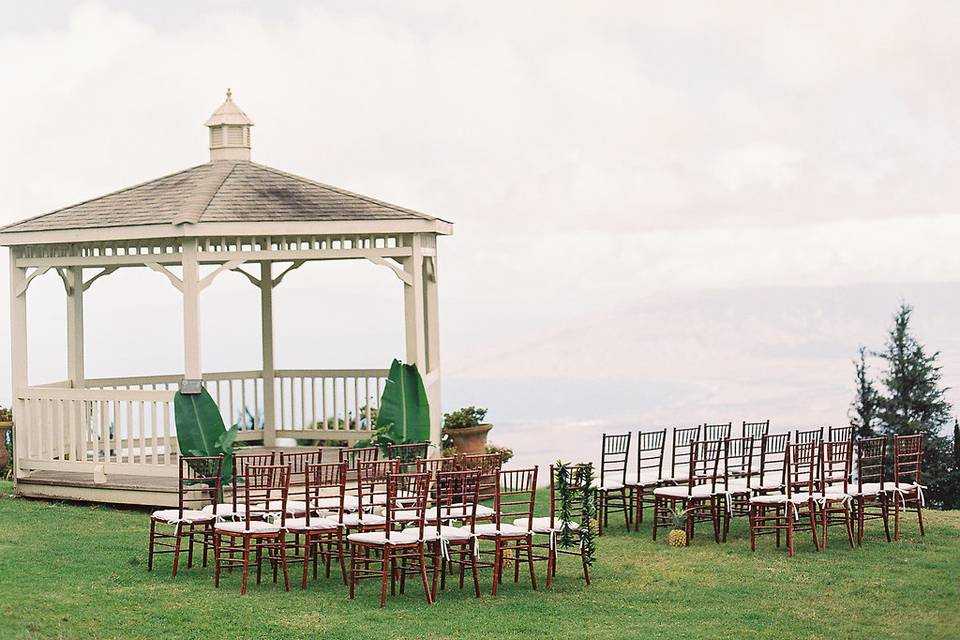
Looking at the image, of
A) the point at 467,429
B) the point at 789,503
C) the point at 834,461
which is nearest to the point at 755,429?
the point at 834,461

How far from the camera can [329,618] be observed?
10.0 meters

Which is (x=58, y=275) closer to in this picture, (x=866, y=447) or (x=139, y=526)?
(x=139, y=526)

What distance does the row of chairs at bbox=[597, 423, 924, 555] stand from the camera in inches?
505

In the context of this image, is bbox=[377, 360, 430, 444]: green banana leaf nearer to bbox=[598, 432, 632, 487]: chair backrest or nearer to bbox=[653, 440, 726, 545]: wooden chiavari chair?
bbox=[598, 432, 632, 487]: chair backrest

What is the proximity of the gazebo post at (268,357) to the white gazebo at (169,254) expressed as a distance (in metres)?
1.87

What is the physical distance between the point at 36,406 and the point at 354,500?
18.9ft

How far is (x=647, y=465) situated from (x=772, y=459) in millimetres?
1256

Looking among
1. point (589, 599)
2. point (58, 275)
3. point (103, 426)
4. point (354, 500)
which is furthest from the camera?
point (58, 275)

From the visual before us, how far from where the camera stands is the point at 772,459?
570 inches

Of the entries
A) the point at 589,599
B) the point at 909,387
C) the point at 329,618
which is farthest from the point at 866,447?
the point at 909,387

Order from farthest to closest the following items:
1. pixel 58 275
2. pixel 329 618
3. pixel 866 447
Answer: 1. pixel 58 275
2. pixel 866 447
3. pixel 329 618

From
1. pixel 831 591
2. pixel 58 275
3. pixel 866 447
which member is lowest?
pixel 831 591

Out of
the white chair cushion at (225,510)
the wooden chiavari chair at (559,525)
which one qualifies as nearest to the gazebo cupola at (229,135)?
the white chair cushion at (225,510)

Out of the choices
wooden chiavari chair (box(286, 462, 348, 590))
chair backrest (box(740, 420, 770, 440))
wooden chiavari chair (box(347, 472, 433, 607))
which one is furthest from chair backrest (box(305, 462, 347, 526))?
chair backrest (box(740, 420, 770, 440))
